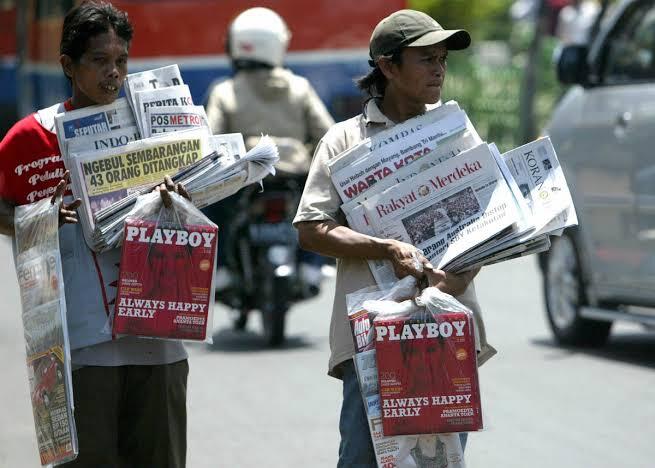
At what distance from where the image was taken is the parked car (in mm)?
8305

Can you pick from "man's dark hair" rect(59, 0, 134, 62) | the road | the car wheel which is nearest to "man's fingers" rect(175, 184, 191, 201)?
"man's dark hair" rect(59, 0, 134, 62)

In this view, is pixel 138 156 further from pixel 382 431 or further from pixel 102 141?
pixel 382 431

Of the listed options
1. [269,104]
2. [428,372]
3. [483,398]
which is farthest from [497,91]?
[428,372]

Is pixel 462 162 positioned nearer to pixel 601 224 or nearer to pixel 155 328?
pixel 155 328

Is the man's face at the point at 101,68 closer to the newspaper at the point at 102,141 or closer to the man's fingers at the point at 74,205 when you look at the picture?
the newspaper at the point at 102,141

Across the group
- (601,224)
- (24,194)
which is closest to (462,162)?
(24,194)

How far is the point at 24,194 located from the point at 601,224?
5100 millimetres

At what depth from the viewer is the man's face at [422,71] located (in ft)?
13.6

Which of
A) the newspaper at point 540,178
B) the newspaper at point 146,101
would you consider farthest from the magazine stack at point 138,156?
the newspaper at point 540,178

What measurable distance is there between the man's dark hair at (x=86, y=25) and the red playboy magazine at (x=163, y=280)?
1.78 feet

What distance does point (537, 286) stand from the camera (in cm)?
1263

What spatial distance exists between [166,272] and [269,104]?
5.50 meters

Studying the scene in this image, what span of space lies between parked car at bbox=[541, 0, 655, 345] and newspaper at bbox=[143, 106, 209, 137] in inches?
165

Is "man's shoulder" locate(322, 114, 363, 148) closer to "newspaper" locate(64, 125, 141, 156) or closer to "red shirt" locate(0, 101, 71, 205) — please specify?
"newspaper" locate(64, 125, 141, 156)
